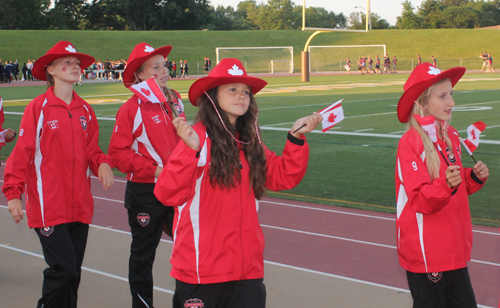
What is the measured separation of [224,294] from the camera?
3.01 meters

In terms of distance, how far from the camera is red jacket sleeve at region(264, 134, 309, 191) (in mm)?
3002

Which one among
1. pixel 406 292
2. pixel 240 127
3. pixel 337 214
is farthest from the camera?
pixel 337 214

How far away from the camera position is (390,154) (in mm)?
11867

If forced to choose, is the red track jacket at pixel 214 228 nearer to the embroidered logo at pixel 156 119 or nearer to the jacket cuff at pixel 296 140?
the jacket cuff at pixel 296 140

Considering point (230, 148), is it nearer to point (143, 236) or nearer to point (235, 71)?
point (235, 71)

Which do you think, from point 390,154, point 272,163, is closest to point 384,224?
point 272,163

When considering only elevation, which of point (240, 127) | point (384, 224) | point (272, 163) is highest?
point (240, 127)

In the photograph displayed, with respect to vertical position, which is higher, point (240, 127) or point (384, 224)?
point (240, 127)

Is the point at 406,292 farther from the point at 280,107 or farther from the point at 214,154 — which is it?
the point at 280,107

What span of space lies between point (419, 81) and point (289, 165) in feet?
2.89

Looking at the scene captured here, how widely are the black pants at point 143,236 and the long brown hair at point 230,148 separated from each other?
4.57 ft

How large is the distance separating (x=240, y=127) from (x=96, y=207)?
18.2 feet

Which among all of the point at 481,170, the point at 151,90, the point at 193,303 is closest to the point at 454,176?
the point at 481,170

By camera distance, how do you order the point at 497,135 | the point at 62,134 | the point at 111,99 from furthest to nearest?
the point at 111,99, the point at 497,135, the point at 62,134
